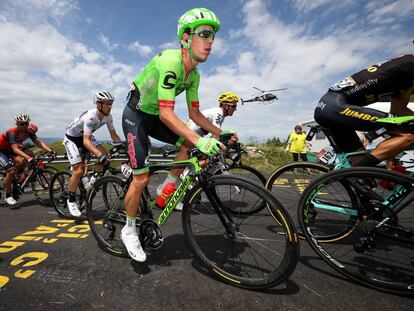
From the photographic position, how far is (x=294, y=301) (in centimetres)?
195

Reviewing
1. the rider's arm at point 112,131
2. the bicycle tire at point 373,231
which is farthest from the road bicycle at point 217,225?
the rider's arm at point 112,131

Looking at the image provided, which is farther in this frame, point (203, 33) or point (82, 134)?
point (82, 134)

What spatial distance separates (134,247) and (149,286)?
464 mm

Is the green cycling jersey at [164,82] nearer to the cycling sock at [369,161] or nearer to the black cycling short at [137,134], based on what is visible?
the black cycling short at [137,134]

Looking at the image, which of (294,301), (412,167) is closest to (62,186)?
(294,301)

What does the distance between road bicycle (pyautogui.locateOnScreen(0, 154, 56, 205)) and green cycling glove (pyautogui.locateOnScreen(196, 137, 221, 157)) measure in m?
5.96

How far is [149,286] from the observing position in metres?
2.25

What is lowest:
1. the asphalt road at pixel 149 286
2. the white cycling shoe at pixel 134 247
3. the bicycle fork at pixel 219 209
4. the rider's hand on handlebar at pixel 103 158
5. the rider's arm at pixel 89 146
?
the asphalt road at pixel 149 286

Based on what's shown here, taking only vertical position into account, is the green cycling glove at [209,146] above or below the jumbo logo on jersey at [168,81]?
below

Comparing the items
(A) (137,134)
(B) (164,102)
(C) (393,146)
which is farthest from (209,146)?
(C) (393,146)

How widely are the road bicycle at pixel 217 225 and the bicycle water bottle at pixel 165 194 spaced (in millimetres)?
113

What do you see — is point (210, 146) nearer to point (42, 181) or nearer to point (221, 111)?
point (221, 111)

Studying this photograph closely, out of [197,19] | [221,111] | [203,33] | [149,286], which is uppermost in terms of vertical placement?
[197,19]

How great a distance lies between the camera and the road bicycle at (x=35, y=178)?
6.16 m
